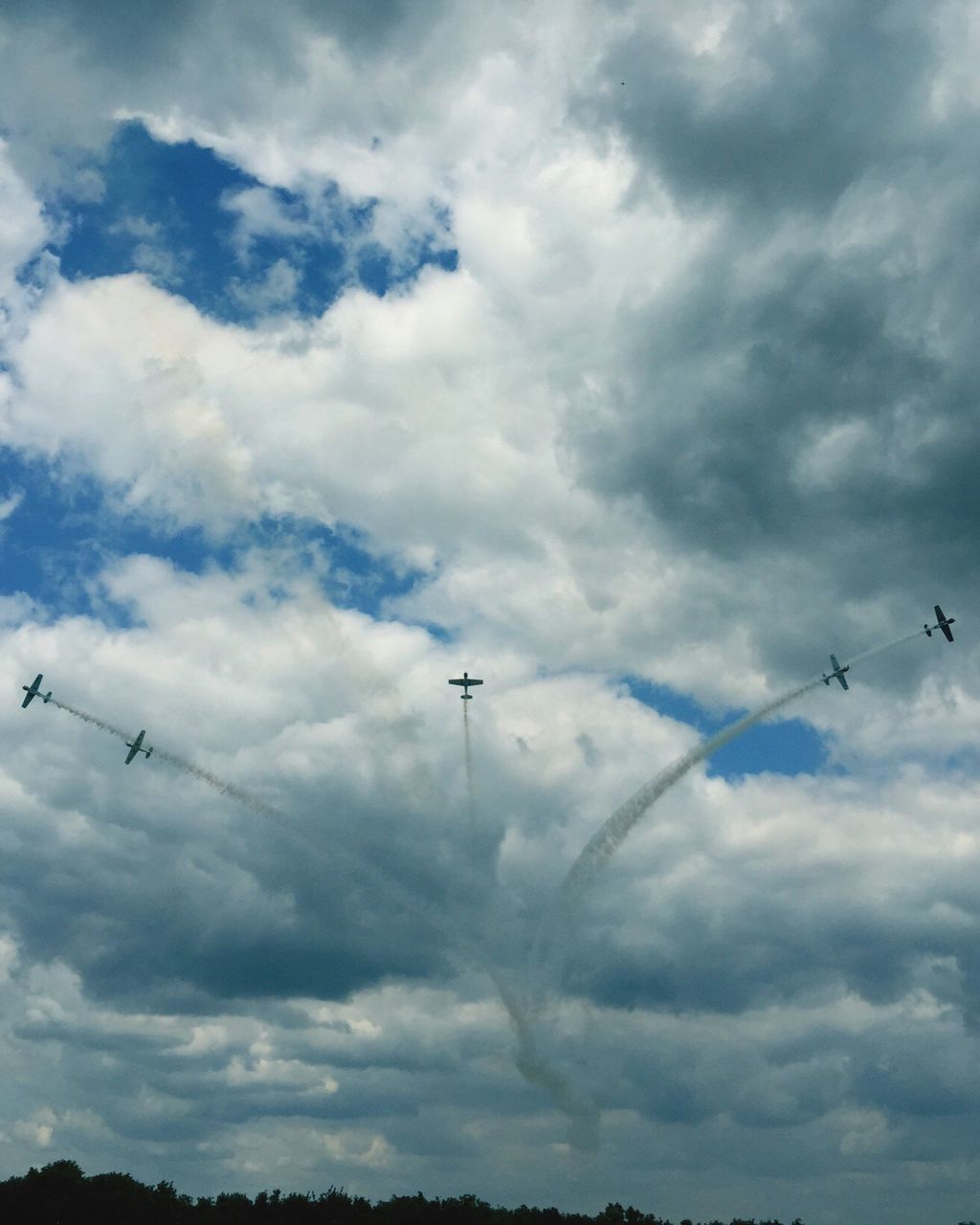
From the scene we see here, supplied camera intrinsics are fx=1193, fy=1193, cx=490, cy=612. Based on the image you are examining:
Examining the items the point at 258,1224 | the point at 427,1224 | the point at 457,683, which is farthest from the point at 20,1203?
the point at 457,683

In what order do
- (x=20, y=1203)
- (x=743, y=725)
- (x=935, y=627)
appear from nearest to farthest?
(x=743, y=725), (x=935, y=627), (x=20, y=1203)

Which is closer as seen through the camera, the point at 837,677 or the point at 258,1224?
the point at 837,677

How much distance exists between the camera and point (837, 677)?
163m

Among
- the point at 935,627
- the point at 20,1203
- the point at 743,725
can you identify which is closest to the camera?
the point at 743,725

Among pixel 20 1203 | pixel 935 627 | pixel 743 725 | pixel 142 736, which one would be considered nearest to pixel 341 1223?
pixel 20 1203

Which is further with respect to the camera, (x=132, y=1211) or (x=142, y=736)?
(x=132, y=1211)

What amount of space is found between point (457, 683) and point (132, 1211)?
352ft

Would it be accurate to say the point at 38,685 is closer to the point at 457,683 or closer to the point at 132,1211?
the point at 457,683

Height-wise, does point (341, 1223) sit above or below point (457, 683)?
below

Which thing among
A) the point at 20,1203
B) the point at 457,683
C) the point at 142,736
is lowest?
the point at 20,1203

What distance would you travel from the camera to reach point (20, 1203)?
199m

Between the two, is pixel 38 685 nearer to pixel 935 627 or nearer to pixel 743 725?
pixel 743 725

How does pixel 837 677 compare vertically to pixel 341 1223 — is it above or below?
above

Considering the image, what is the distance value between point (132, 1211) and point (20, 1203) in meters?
18.7
